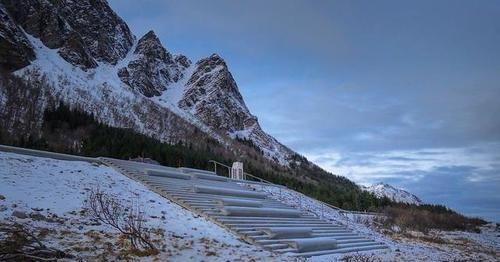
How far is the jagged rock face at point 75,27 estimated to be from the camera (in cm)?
14950

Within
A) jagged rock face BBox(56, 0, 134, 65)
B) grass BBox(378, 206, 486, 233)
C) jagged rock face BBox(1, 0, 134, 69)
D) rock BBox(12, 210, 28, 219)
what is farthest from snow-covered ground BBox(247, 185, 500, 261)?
jagged rock face BBox(56, 0, 134, 65)

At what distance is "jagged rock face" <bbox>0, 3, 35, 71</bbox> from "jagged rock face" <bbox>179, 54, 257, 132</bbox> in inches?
2505

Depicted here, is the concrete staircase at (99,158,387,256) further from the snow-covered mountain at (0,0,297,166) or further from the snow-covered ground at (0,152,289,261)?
the snow-covered mountain at (0,0,297,166)

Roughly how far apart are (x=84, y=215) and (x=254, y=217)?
7510mm

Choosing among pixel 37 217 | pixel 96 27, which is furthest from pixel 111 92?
pixel 37 217

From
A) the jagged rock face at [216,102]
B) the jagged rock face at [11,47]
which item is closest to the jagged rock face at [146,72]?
the jagged rock face at [216,102]

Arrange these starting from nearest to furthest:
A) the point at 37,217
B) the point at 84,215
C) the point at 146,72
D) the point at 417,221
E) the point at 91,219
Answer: the point at 37,217 < the point at 91,219 < the point at 84,215 < the point at 417,221 < the point at 146,72

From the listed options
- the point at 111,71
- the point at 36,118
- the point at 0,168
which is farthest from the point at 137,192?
the point at 111,71

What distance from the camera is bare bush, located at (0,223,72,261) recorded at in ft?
25.8

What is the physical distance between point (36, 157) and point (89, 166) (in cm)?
209

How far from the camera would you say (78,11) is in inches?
7057

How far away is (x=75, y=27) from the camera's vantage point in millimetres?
172500

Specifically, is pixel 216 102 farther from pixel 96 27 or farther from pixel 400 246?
pixel 400 246

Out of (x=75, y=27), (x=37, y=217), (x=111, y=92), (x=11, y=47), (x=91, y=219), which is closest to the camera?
(x=37, y=217)
